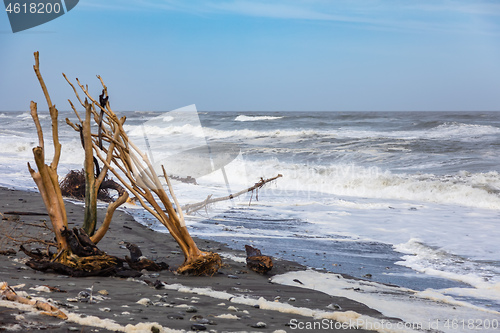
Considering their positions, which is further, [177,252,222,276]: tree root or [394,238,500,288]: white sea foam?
[394,238,500,288]: white sea foam

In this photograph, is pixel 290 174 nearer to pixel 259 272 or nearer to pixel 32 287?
pixel 259 272

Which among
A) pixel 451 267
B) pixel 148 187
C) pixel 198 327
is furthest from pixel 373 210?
pixel 198 327

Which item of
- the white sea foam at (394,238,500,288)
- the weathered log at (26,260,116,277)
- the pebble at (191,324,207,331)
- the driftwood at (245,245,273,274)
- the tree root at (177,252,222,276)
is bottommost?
the white sea foam at (394,238,500,288)

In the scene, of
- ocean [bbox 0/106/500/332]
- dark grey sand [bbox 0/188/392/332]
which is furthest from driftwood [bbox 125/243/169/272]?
ocean [bbox 0/106/500/332]

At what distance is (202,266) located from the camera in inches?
153

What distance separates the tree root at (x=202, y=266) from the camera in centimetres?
386

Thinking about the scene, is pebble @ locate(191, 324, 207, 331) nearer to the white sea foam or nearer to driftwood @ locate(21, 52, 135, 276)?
driftwood @ locate(21, 52, 135, 276)

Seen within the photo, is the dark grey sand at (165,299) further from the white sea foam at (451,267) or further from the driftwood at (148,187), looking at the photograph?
the white sea foam at (451,267)

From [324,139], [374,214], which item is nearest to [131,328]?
[374,214]

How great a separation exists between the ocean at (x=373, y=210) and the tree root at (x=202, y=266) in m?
0.96

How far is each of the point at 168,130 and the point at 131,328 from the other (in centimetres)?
3039

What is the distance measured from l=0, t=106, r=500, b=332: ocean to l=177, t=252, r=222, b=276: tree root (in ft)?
3.15

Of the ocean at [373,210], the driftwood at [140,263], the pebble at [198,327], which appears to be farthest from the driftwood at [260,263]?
the pebble at [198,327]

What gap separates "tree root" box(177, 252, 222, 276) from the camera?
12.7 feet
